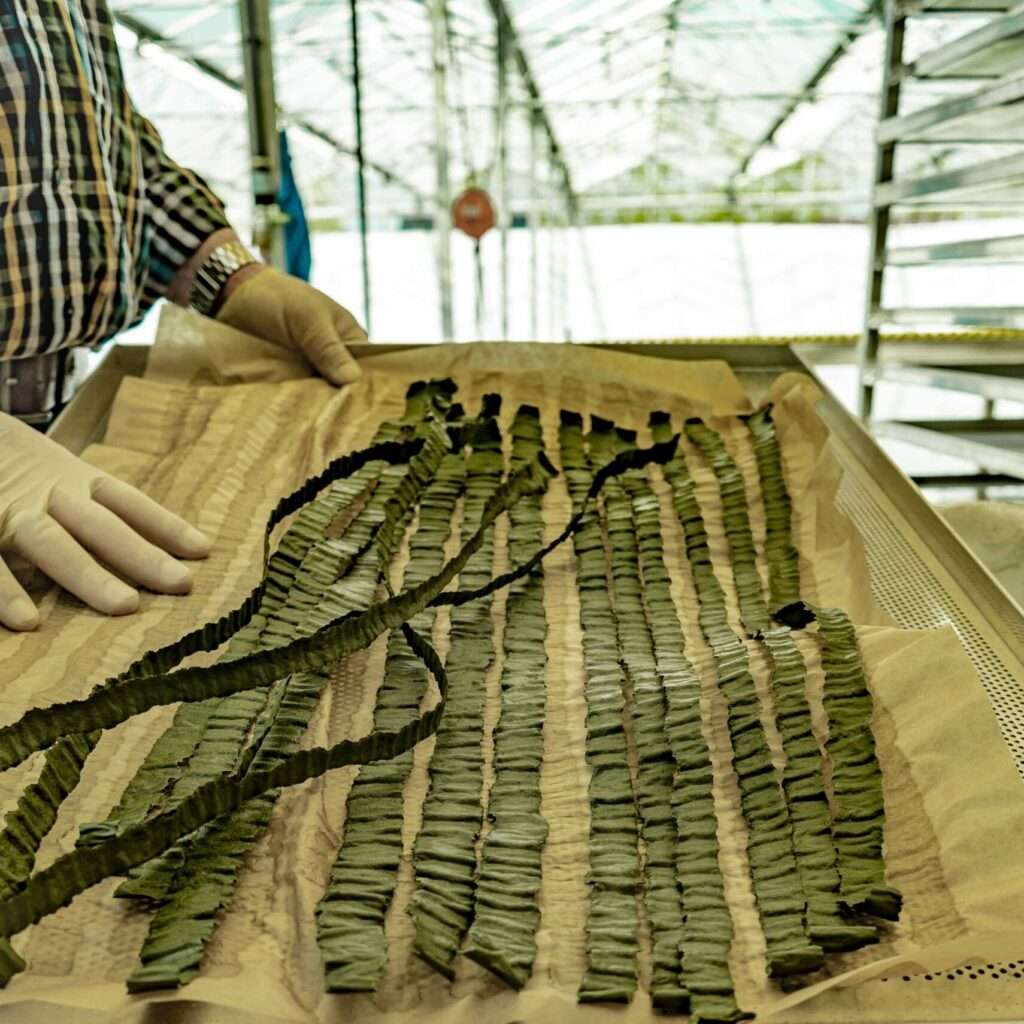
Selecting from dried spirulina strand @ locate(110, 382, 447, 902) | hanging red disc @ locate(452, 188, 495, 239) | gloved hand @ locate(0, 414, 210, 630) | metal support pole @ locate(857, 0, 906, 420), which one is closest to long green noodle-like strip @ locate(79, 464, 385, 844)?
dried spirulina strand @ locate(110, 382, 447, 902)

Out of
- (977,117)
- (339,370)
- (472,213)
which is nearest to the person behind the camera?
(339,370)

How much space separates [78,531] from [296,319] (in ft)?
1.81

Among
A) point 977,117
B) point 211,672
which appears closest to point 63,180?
point 211,672

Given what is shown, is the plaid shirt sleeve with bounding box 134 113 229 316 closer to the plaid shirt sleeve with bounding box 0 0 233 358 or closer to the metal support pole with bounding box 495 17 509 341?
the plaid shirt sleeve with bounding box 0 0 233 358

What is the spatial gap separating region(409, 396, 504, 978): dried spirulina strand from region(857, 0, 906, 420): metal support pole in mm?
1481

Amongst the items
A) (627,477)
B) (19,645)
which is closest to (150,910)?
(19,645)

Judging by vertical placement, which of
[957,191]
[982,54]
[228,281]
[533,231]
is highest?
[982,54]

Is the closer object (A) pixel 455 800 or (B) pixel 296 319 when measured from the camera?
(A) pixel 455 800

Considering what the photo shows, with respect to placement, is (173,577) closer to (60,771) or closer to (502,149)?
(60,771)

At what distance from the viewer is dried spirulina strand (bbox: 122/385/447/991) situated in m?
0.52

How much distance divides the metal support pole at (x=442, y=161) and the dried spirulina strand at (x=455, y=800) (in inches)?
158

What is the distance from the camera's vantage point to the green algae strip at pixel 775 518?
0.95m

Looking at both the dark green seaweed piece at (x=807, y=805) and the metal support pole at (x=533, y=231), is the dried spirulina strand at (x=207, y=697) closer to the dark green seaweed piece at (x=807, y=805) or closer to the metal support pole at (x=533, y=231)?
the dark green seaweed piece at (x=807, y=805)

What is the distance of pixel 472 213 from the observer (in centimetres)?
Result: 454
